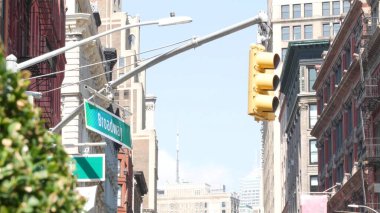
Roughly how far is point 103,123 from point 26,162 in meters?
13.5

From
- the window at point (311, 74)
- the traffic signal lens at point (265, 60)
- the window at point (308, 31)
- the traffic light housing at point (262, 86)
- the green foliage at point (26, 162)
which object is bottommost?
the green foliage at point (26, 162)

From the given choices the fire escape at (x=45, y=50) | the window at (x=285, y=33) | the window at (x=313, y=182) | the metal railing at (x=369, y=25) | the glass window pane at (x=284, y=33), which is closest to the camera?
the fire escape at (x=45, y=50)

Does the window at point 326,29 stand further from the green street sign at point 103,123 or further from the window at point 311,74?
the green street sign at point 103,123

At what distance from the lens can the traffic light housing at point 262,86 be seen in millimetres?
20094

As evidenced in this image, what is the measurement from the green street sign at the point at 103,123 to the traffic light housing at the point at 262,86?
12.6 feet

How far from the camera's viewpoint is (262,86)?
20141mm

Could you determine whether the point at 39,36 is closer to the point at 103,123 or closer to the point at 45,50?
the point at 45,50

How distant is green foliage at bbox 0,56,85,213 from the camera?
10266mm

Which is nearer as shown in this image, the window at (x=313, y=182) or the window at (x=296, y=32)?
the window at (x=313, y=182)

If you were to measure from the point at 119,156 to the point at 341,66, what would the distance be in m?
32.1

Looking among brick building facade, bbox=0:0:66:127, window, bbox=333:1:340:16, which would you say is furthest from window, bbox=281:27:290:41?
brick building facade, bbox=0:0:66:127

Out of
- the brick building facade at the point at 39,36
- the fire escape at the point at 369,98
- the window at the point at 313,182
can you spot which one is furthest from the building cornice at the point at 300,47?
the brick building facade at the point at 39,36

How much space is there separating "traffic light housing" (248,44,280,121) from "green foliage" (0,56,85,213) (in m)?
9.30

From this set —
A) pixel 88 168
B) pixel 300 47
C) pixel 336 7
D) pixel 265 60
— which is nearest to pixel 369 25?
pixel 300 47
